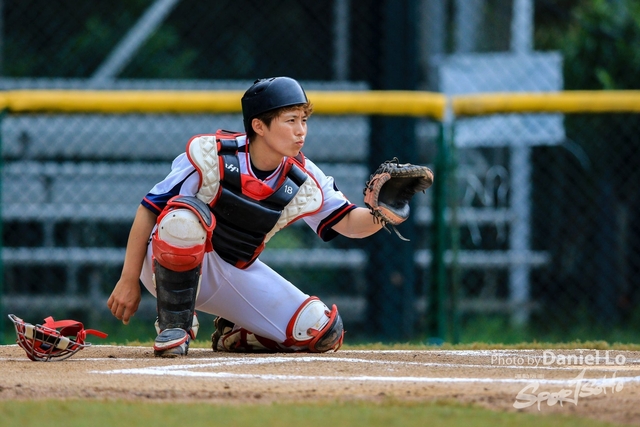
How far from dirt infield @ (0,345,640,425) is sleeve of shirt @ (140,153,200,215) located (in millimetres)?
506

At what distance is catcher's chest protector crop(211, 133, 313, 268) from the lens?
10.2 feet

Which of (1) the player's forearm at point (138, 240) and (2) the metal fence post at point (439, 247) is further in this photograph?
(2) the metal fence post at point (439, 247)

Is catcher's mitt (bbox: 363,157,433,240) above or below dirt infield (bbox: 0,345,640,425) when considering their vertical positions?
above

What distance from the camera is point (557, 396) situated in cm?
223

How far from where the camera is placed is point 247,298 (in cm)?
331

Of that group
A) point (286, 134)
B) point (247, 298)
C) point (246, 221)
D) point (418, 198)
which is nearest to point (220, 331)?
point (247, 298)

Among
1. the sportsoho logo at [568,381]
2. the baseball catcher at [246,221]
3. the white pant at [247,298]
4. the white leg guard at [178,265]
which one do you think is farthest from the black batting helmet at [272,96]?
the sportsoho logo at [568,381]

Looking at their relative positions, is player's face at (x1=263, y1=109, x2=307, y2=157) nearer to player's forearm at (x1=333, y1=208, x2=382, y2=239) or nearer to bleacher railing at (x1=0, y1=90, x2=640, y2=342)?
player's forearm at (x1=333, y1=208, x2=382, y2=239)

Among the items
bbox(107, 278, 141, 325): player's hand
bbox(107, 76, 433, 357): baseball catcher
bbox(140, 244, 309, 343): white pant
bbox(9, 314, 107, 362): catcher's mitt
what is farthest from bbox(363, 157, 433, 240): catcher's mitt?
bbox(9, 314, 107, 362): catcher's mitt

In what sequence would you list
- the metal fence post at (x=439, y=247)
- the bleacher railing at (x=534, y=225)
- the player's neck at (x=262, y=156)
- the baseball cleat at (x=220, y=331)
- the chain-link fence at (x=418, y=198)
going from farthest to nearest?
1. the bleacher railing at (x=534, y=225)
2. the chain-link fence at (x=418, y=198)
3. the metal fence post at (x=439, y=247)
4. the baseball cleat at (x=220, y=331)
5. the player's neck at (x=262, y=156)

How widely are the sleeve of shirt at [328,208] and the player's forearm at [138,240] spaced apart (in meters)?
0.60

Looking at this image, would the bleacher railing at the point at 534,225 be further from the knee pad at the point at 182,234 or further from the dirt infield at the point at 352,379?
the knee pad at the point at 182,234

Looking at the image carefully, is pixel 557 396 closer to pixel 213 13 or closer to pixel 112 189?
pixel 112 189

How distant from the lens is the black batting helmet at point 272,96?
3.12 meters
